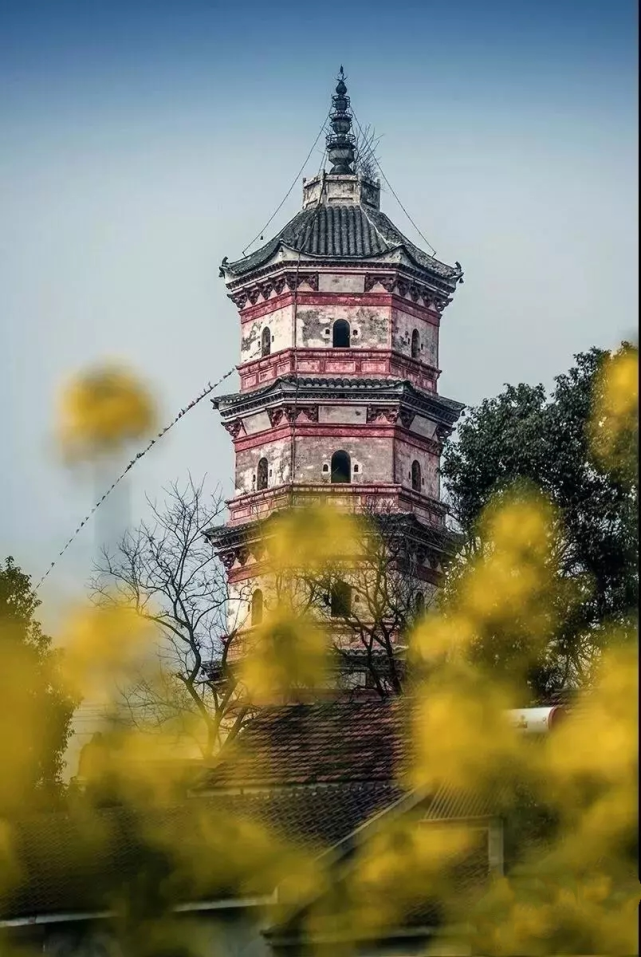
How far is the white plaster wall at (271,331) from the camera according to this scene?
37594 mm

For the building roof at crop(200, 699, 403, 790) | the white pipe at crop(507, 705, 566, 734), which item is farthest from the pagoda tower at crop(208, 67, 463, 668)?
the white pipe at crop(507, 705, 566, 734)

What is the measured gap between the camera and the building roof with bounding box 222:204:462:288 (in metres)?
37.5

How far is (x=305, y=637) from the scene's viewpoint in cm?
1627

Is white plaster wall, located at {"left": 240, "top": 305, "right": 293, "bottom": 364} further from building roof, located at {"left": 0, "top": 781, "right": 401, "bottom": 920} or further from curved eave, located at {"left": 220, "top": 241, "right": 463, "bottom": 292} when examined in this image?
building roof, located at {"left": 0, "top": 781, "right": 401, "bottom": 920}

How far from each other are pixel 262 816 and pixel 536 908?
6.21 meters

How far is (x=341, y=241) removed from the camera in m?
37.9

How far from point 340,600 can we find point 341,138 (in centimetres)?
1347

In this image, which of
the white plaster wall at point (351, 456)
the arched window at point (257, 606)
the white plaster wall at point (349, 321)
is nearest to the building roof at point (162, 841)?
the arched window at point (257, 606)

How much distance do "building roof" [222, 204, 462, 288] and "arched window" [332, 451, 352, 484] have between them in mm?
3411

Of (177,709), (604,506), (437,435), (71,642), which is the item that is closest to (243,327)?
(437,435)

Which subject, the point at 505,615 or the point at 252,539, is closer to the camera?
the point at 505,615

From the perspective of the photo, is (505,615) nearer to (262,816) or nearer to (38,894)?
(262,816)

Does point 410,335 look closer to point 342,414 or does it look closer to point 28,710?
point 342,414

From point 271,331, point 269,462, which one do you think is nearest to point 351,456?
point 269,462
